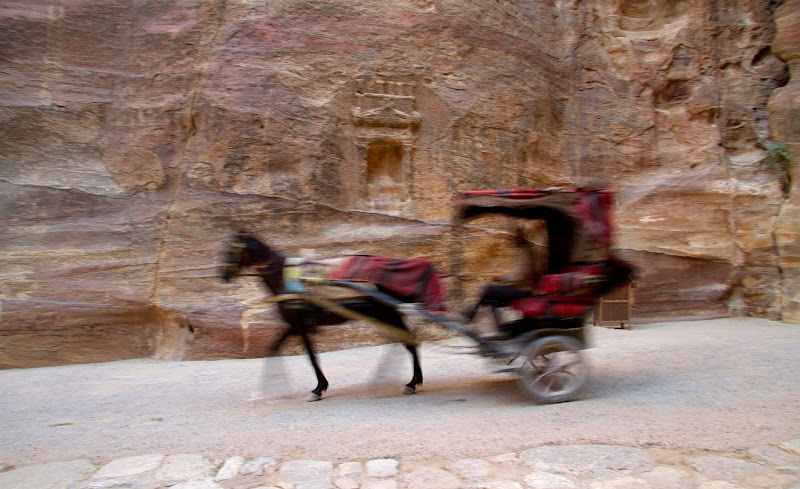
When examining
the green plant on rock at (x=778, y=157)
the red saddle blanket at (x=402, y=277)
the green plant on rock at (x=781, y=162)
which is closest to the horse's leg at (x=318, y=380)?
the red saddle blanket at (x=402, y=277)

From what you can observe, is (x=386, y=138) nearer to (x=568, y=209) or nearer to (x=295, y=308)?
(x=295, y=308)

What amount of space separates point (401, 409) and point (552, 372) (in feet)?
4.18

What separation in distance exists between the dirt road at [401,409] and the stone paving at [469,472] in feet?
0.41

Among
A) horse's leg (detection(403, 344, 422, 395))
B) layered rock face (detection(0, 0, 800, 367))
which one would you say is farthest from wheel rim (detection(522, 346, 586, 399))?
layered rock face (detection(0, 0, 800, 367))

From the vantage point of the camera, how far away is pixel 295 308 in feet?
14.9

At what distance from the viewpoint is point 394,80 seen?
879cm

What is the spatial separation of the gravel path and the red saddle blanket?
35.6 inches

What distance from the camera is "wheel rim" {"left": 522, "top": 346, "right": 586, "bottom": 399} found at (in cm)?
418

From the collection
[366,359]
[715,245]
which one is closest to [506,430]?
[366,359]

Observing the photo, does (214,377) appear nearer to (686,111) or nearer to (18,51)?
(18,51)

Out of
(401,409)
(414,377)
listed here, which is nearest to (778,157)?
(414,377)

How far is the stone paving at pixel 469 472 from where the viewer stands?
2814mm

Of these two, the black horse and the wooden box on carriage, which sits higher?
the black horse

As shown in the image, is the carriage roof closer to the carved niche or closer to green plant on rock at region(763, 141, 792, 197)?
the carved niche
